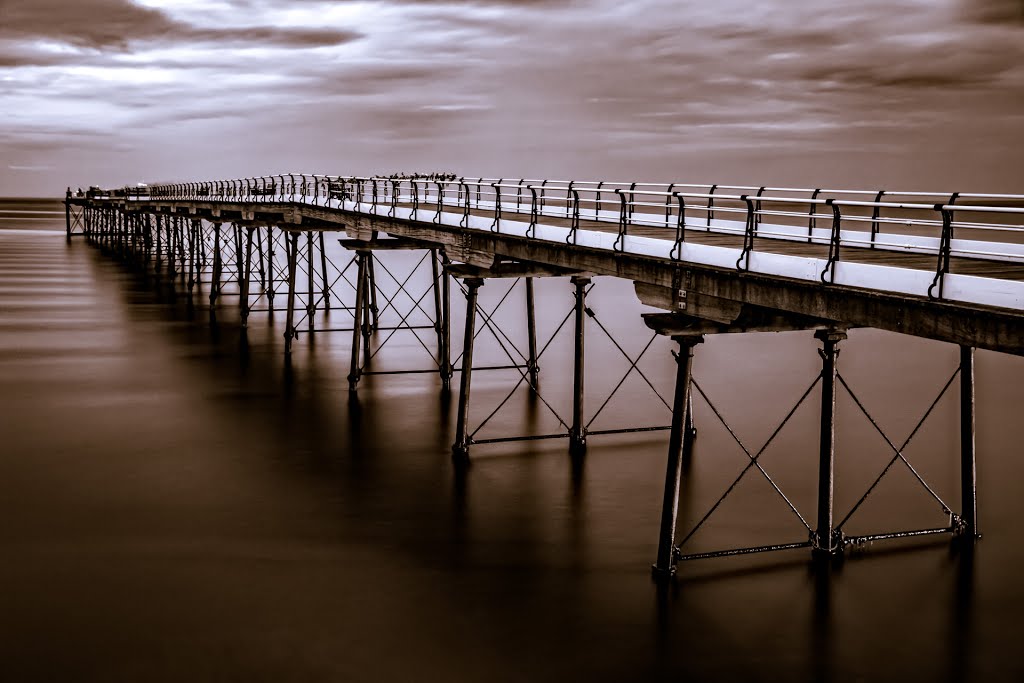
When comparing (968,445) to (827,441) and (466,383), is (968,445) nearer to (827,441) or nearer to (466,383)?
(827,441)

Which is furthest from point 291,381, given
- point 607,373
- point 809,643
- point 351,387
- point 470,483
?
point 809,643

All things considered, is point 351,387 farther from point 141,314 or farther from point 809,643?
point 141,314

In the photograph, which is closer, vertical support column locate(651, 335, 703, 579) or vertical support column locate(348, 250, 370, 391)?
vertical support column locate(651, 335, 703, 579)

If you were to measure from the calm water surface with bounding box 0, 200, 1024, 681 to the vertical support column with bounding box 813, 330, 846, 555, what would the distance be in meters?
0.49

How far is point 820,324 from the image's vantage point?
10961 millimetres

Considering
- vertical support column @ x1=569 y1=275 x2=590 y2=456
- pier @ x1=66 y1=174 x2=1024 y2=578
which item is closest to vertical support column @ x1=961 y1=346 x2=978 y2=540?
pier @ x1=66 y1=174 x2=1024 y2=578

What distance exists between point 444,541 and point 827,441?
4991 mm

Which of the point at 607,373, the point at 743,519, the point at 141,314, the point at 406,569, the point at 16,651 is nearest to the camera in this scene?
the point at 16,651

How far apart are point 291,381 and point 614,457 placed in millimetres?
9835

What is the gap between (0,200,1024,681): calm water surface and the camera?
1080 centimetres

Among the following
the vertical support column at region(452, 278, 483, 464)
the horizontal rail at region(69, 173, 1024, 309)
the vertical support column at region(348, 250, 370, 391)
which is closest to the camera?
the horizontal rail at region(69, 173, 1024, 309)

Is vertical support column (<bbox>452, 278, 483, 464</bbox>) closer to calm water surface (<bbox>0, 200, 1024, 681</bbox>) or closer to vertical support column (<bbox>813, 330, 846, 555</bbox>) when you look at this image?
calm water surface (<bbox>0, 200, 1024, 681</bbox>)

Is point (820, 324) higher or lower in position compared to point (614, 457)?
higher

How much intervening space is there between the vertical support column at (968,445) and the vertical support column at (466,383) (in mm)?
7125
